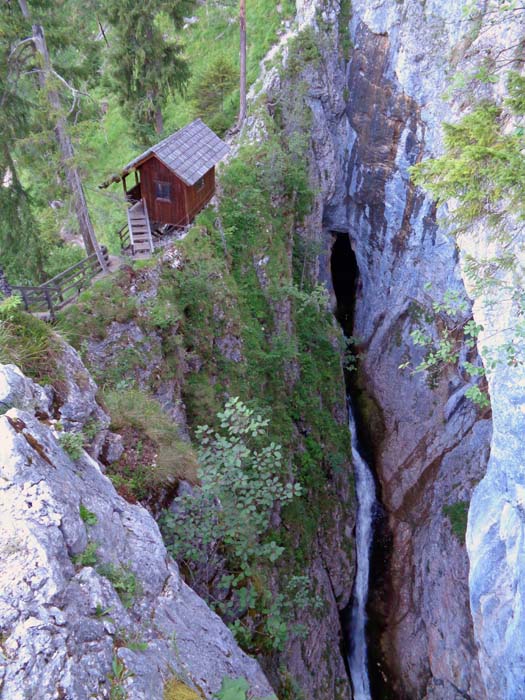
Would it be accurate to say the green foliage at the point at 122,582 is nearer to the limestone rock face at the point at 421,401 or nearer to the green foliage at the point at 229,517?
the green foliage at the point at 229,517

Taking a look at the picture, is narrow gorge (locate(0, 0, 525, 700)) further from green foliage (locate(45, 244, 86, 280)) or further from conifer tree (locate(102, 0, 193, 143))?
green foliage (locate(45, 244, 86, 280))

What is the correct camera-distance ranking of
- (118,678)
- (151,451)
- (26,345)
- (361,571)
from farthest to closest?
1. (361,571)
2. (151,451)
3. (26,345)
4. (118,678)

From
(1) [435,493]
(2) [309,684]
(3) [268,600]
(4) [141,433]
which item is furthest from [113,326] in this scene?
(1) [435,493]

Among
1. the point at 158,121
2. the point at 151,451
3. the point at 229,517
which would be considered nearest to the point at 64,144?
the point at 151,451

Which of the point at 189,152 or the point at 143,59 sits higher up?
the point at 143,59

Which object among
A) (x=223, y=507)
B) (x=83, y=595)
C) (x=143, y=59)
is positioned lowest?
(x=83, y=595)

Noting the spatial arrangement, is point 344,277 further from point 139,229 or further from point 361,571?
point 361,571

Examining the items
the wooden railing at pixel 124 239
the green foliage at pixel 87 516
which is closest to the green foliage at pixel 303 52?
the wooden railing at pixel 124 239
